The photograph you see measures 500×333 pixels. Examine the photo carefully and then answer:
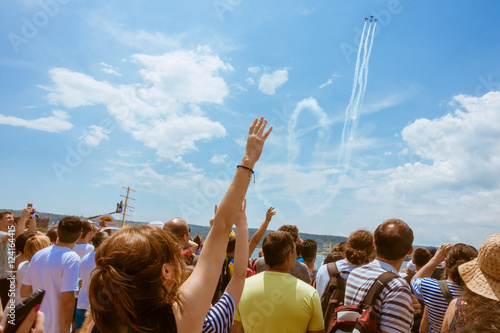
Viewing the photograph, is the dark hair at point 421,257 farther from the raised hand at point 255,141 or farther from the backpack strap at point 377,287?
the raised hand at point 255,141

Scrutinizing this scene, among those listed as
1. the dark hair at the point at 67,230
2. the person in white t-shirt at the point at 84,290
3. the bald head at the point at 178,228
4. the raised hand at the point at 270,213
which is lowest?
the person in white t-shirt at the point at 84,290

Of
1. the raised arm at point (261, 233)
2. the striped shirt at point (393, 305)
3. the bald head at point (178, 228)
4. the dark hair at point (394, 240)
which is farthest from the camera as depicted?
the raised arm at point (261, 233)

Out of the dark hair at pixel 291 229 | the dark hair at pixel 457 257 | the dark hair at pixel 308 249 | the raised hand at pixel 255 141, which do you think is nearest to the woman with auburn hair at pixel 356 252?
the dark hair at pixel 457 257

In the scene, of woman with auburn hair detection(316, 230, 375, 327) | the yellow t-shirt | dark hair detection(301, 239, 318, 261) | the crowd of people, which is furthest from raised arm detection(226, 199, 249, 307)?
dark hair detection(301, 239, 318, 261)

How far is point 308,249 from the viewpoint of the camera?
243 inches

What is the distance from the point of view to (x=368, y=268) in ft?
10.2

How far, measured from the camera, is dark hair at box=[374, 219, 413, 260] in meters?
3.07

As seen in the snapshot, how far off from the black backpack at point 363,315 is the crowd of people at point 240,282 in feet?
0.08

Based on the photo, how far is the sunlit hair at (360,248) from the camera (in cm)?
438

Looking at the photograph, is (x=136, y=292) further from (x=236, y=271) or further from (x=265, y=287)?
(x=265, y=287)

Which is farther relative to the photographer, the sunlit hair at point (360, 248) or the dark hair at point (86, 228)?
the dark hair at point (86, 228)

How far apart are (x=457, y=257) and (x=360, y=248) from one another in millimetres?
1098

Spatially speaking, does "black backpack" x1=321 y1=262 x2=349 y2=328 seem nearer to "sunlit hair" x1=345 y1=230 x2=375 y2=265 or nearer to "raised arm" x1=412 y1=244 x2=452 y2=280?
"sunlit hair" x1=345 y1=230 x2=375 y2=265

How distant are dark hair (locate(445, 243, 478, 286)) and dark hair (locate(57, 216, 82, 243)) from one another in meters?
4.80
